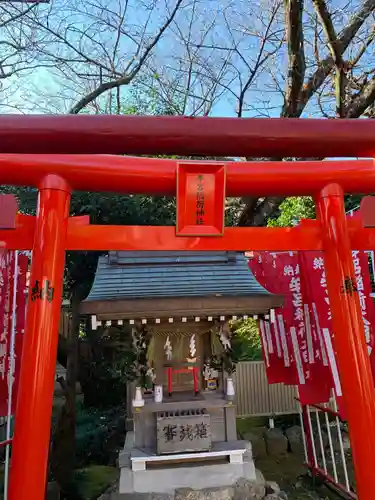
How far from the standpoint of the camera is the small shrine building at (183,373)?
18.5ft

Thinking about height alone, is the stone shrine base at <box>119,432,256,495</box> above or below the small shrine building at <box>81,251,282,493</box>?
below

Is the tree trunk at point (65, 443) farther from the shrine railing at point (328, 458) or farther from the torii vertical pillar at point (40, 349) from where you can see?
the torii vertical pillar at point (40, 349)

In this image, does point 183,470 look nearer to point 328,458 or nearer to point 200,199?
point 328,458

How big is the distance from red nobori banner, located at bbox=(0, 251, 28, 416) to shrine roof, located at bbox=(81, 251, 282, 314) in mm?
851

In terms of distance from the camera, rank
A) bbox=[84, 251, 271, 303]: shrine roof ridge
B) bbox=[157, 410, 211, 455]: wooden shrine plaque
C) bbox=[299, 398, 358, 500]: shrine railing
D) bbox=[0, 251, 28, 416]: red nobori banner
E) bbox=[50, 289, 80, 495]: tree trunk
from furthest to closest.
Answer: bbox=[50, 289, 80, 495]: tree trunk → bbox=[299, 398, 358, 500]: shrine railing → bbox=[157, 410, 211, 455]: wooden shrine plaque → bbox=[84, 251, 271, 303]: shrine roof ridge → bbox=[0, 251, 28, 416]: red nobori banner

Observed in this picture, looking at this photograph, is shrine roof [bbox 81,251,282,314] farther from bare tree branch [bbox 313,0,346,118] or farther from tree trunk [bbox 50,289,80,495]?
bare tree branch [bbox 313,0,346,118]

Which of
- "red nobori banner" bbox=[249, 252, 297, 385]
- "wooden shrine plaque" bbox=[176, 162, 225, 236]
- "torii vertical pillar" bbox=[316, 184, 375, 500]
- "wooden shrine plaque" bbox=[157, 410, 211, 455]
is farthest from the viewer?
"red nobori banner" bbox=[249, 252, 297, 385]

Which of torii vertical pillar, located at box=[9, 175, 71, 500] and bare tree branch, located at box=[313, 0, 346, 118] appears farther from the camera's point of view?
bare tree branch, located at box=[313, 0, 346, 118]

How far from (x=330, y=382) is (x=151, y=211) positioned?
4.87m

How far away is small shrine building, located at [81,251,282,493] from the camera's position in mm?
5641

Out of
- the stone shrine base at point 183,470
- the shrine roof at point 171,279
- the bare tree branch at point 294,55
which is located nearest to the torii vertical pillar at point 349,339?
the shrine roof at point 171,279

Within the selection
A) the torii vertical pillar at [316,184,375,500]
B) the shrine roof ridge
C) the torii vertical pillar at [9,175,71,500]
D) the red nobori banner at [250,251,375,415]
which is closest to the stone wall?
the red nobori banner at [250,251,375,415]

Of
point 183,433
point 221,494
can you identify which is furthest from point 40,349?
point 221,494

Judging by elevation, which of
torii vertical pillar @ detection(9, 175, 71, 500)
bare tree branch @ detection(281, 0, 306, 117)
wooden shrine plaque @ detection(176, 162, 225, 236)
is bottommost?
torii vertical pillar @ detection(9, 175, 71, 500)
